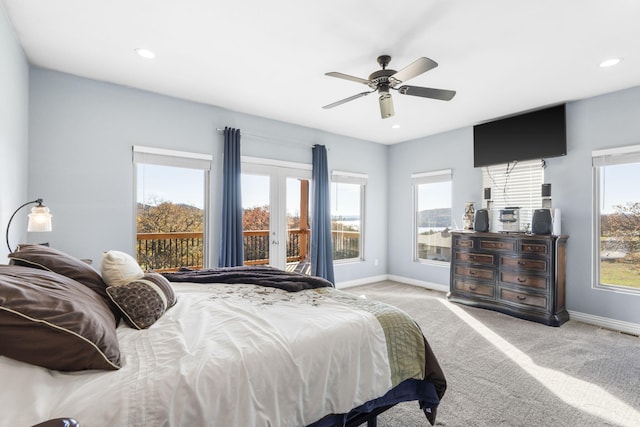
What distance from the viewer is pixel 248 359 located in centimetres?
125

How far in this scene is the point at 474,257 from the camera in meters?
4.48

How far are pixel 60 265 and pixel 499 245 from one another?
456 centimetres

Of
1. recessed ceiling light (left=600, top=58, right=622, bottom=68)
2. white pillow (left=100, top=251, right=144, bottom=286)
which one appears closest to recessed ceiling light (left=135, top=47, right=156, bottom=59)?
white pillow (left=100, top=251, right=144, bottom=286)

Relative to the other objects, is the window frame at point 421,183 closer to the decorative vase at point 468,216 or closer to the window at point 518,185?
the decorative vase at point 468,216

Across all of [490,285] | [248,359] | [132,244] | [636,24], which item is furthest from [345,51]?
[490,285]

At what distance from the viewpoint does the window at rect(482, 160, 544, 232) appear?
4.34 m

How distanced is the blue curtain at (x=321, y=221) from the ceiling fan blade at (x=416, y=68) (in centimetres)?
257

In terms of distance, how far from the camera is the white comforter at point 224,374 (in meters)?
0.95

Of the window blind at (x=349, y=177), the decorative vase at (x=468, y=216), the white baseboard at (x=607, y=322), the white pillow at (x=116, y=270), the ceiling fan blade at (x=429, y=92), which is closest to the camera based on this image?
the white pillow at (x=116, y=270)

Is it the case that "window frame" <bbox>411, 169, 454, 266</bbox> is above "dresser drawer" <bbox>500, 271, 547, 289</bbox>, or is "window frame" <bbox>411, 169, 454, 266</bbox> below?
above

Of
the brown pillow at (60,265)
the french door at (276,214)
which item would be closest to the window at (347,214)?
the french door at (276,214)

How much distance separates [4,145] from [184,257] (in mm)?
2165

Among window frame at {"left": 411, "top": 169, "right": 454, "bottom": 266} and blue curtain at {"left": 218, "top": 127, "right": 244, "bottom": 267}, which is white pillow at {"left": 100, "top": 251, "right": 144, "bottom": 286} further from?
window frame at {"left": 411, "top": 169, "right": 454, "bottom": 266}

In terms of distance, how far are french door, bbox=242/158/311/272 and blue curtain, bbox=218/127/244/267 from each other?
0.27 m
